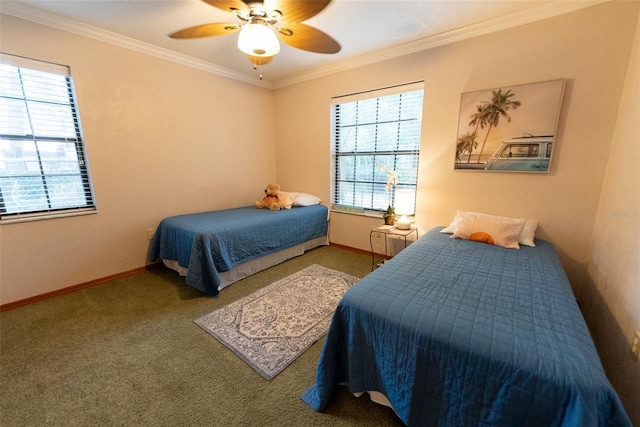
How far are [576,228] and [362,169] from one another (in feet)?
7.36

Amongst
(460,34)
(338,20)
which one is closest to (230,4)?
(338,20)

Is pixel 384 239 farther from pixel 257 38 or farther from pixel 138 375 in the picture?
pixel 138 375

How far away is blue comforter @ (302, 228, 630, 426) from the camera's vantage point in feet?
2.78

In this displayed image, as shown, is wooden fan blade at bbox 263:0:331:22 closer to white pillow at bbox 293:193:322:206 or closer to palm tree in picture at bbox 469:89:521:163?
palm tree in picture at bbox 469:89:521:163

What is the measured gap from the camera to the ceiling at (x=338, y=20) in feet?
6.62

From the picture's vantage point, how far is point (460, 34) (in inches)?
95.9

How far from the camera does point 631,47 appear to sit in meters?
1.84

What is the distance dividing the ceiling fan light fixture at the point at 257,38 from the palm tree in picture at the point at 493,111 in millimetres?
2004

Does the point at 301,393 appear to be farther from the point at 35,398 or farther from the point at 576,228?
the point at 576,228

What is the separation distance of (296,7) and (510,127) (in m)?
2.11

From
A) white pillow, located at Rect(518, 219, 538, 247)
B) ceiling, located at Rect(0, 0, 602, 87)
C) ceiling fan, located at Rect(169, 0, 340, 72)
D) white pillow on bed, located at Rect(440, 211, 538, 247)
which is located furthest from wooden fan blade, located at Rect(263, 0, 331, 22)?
white pillow, located at Rect(518, 219, 538, 247)

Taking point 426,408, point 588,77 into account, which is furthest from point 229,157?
point 588,77

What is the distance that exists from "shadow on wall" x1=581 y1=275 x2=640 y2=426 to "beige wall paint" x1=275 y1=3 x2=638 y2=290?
1.65ft

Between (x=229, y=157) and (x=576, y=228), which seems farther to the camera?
(x=229, y=157)
